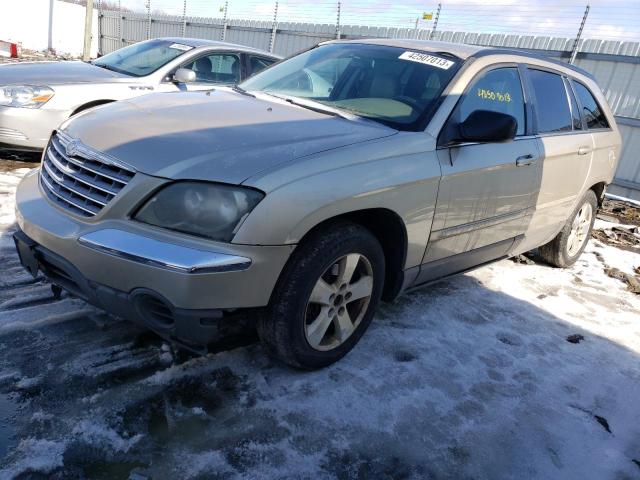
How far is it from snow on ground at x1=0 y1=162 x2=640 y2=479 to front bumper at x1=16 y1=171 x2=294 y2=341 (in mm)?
422

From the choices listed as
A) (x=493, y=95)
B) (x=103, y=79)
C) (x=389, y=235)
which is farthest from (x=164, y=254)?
(x=103, y=79)

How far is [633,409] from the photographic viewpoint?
2.97m

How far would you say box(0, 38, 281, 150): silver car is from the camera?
5148mm

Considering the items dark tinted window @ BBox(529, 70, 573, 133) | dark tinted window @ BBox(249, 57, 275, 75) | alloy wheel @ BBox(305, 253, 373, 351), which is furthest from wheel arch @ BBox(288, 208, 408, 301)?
dark tinted window @ BBox(249, 57, 275, 75)

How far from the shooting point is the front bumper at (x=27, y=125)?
5.09m

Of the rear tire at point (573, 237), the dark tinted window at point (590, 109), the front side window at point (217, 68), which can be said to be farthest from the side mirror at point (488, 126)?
the front side window at point (217, 68)

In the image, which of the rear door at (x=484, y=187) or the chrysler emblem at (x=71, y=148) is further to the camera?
the rear door at (x=484, y=187)

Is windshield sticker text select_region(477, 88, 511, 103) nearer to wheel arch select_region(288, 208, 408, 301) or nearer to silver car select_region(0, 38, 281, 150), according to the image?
wheel arch select_region(288, 208, 408, 301)

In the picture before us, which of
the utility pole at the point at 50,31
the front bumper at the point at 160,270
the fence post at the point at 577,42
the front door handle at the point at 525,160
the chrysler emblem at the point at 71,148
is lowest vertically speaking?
the utility pole at the point at 50,31

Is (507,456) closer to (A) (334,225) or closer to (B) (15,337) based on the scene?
(A) (334,225)

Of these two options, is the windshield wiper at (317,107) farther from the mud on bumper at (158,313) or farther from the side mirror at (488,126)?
the mud on bumper at (158,313)

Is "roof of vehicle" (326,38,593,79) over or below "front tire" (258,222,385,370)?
over

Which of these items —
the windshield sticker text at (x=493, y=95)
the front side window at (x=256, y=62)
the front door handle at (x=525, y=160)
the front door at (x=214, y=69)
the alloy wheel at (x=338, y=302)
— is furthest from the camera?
the front side window at (x=256, y=62)

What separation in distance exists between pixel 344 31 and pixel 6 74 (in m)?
9.14
